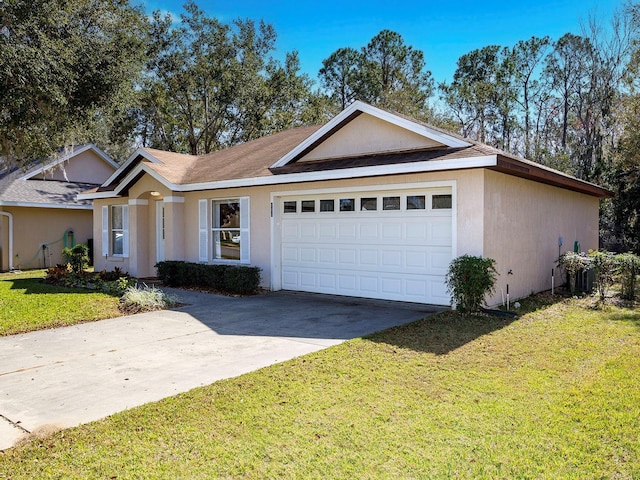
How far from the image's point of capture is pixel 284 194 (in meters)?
11.9

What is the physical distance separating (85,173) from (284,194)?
49.9 ft

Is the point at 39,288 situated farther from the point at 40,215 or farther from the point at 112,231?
the point at 40,215

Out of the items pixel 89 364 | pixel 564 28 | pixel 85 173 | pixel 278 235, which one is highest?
pixel 564 28

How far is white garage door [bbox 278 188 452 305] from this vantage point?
379 inches

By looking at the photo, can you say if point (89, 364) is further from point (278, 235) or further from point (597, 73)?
point (597, 73)

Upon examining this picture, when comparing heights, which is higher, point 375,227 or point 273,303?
point 375,227

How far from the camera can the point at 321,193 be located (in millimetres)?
11320

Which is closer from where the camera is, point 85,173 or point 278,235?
point 278,235

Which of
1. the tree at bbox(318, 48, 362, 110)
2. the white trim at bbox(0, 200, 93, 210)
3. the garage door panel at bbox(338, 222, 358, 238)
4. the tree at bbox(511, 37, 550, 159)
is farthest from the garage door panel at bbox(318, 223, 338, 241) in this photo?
the tree at bbox(318, 48, 362, 110)

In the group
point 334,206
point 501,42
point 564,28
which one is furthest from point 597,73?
point 334,206

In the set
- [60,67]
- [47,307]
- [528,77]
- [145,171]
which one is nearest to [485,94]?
[528,77]

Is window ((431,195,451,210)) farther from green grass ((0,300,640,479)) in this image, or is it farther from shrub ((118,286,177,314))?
shrub ((118,286,177,314))

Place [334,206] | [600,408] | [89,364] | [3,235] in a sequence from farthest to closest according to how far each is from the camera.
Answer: [3,235], [334,206], [89,364], [600,408]

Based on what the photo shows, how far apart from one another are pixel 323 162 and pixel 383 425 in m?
8.07
